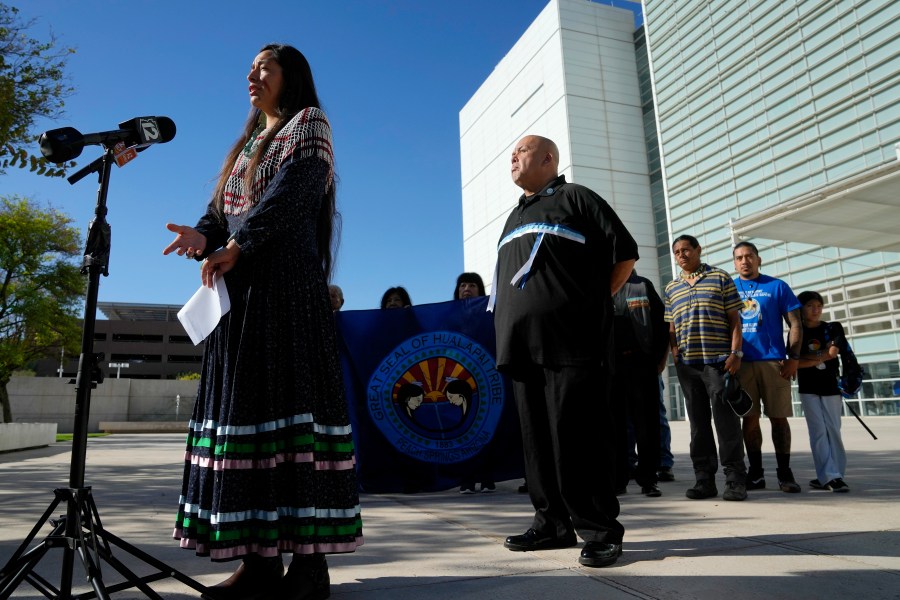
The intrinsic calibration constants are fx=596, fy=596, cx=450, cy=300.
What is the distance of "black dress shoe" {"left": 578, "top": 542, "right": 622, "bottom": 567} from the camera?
2.36 m

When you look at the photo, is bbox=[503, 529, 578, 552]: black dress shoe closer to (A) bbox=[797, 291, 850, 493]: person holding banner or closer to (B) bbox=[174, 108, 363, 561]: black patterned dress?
(B) bbox=[174, 108, 363, 561]: black patterned dress

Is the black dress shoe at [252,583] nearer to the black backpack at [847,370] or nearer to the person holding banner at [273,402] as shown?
the person holding banner at [273,402]

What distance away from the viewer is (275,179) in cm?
211

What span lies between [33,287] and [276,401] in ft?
107

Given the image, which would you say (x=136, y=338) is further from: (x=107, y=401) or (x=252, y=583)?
(x=252, y=583)

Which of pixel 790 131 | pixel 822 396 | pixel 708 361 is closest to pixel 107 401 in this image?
pixel 708 361

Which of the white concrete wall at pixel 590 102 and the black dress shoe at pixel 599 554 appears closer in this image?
the black dress shoe at pixel 599 554

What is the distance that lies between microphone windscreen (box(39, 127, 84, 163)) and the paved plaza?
1505 millimetres

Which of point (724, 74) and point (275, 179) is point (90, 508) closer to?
point (275, 179)

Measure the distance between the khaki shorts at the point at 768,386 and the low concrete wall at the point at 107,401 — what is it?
3083 cm

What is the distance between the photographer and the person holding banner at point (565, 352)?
2.65 meters

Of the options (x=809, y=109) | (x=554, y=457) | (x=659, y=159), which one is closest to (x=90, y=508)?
(x=554, y=457)

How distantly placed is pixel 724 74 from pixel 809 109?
22.5ft

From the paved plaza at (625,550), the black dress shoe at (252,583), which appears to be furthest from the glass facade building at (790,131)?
the black dress shoe at (252,583)
